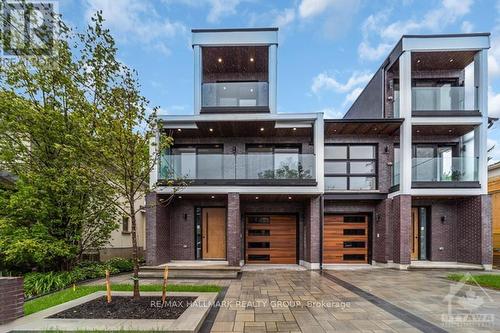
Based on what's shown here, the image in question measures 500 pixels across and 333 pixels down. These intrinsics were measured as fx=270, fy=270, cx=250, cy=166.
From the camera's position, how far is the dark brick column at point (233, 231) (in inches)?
386

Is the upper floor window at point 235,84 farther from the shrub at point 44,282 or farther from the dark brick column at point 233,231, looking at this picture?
the shrub at point 44,282

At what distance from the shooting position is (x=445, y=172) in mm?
10672

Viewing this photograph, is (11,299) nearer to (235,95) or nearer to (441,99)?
(235,95)

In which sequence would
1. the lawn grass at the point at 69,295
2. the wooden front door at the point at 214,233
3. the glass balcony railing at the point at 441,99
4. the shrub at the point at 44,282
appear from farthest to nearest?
the wooden front door at the point at 214,233, the glass balcony railing at the point at 441,99, the shrub at the point at 44,282, the lawn grass at the point at 69,295

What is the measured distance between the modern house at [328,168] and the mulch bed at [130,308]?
420 cm

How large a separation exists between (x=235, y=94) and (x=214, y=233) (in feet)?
19.4

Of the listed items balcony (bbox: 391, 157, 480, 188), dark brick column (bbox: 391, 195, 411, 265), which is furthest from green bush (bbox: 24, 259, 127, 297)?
balcony (bbox: 391, 157, 480, 188)

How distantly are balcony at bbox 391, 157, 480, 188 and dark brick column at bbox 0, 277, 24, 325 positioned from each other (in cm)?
1176

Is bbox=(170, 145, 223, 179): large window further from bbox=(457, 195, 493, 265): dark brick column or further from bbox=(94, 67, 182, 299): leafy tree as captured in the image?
bbox=(457, 195, 493, 265): dark brick column

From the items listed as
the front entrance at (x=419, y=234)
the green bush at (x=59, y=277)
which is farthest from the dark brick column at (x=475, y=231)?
the green bush at (x=59, y=277)

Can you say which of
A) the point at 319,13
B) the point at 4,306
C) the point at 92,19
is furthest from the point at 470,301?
the point at 319,13

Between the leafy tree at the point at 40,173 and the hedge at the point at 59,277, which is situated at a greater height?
the leafy tree at the point at 40,173

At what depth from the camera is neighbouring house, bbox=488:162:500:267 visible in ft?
38.1

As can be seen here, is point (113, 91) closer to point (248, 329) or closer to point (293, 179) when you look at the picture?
point (248, 329)
